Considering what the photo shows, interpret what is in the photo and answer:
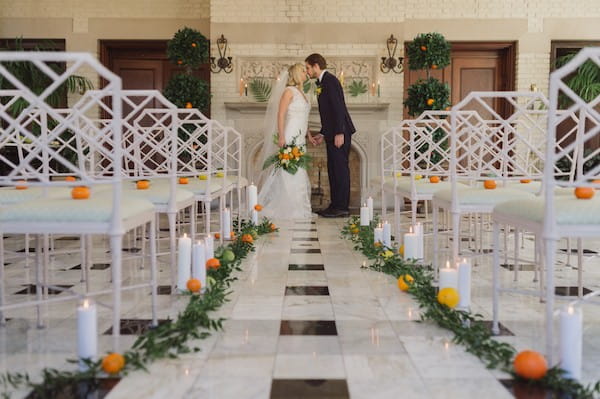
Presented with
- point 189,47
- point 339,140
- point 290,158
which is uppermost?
point 189,47

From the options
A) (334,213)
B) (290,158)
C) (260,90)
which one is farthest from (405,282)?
(260,90)

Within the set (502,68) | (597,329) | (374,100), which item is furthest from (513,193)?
(502,68)

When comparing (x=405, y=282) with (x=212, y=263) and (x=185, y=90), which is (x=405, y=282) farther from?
(x=185, y=90)

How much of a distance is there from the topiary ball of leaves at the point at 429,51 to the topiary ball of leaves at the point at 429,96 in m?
0.22

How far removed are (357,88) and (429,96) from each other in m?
1.06

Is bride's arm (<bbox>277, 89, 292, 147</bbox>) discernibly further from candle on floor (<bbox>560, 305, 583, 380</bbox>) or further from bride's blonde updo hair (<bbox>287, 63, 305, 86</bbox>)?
candle on floor (<bbox>560, 305, 583, 380</bbox>)

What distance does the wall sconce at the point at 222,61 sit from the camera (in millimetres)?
8062

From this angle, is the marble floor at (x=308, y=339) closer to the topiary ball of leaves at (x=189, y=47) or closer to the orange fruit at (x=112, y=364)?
the orange fruit at (x=112, y=364)

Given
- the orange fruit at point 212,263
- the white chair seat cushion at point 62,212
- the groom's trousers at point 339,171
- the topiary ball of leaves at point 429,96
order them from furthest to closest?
the topiary ball of leaves at point 429,96 → the groom's trousers at point 339,171 → the orange fruit at point 212,263 → the white chair seat cushion at point 62,212

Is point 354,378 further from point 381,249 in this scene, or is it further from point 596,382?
point 381,249

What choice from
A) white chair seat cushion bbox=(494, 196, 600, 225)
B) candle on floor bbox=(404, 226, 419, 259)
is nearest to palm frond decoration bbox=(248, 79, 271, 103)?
candle on floor bbox=(404, 226, 419, 259)

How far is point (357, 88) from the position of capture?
8.09 m

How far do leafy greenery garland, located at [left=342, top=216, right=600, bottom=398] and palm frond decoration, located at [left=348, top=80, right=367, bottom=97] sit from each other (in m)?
4.33

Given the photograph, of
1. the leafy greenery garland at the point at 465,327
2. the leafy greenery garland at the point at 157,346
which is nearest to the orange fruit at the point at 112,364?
the leafy greenery garland at the point at 157,346
